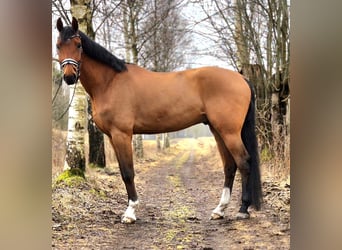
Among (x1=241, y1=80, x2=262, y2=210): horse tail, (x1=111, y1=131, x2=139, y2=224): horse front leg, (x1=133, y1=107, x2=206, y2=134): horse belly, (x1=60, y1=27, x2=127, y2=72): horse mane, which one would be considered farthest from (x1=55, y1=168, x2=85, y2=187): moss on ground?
(x1=241, y1=80, x2=262, y2=210): horse tail

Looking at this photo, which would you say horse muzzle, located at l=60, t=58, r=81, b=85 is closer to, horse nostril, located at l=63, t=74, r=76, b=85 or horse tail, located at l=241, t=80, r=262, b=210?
horse nostril, located at l=63, t=74, r=76, b=85

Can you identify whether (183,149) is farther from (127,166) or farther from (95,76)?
(95,76)

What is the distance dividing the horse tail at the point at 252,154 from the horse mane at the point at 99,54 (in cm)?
51

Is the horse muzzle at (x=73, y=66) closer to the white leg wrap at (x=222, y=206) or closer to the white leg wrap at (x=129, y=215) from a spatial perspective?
the white leg wrap at (x=129, y=215)

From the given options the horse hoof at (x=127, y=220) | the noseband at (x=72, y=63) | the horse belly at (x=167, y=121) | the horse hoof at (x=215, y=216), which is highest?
the noseband at (x=72, y=63)

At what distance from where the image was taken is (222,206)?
1.48 m

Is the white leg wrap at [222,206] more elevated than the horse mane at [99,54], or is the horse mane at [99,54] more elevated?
the horse mane at [99,54]

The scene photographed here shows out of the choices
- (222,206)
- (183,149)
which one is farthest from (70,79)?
(222,206)

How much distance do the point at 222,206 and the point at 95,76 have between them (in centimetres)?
71

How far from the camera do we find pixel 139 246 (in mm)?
1425

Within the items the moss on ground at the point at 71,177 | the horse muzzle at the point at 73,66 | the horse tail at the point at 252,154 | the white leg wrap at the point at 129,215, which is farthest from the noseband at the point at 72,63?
the horse tail at the point at 252,154

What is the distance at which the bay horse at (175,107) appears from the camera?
1.45 meters
